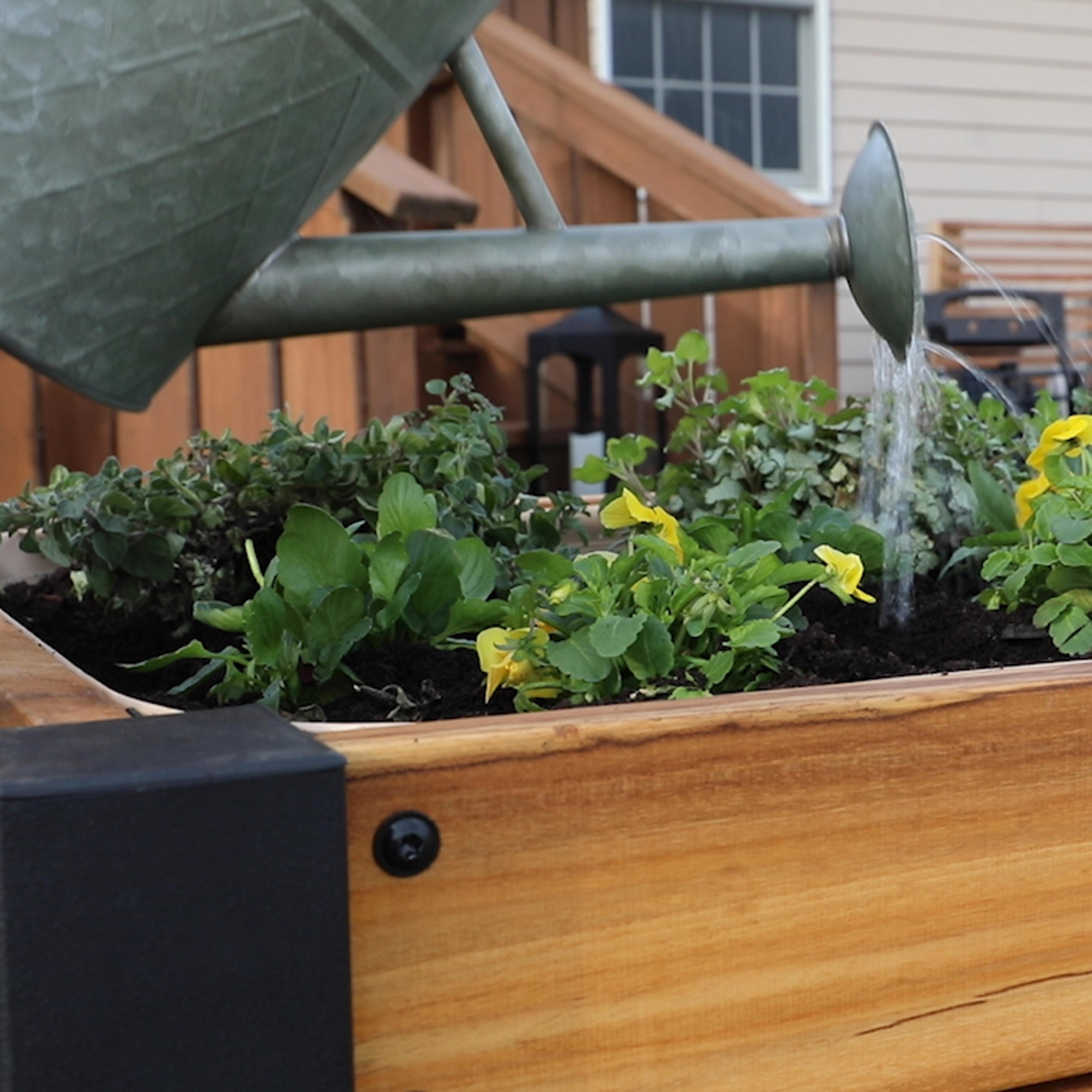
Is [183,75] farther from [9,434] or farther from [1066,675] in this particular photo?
[9,434]

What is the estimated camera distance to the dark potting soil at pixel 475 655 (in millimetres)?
796

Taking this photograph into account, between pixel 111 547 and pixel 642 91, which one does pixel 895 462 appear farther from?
pixel 642 91

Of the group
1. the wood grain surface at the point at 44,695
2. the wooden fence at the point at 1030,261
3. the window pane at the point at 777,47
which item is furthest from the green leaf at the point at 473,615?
the window pane at the point at 777,47

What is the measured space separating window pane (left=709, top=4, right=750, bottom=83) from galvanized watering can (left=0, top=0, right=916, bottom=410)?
498cm

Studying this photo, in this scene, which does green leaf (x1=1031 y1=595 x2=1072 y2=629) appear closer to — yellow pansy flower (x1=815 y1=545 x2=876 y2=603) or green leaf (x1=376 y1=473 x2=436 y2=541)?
yellow pansy flower (x1=815 y1=545 x2=876 y2=603)

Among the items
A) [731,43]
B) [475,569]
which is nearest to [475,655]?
[475,569]

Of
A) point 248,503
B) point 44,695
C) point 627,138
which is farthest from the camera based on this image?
point 627,138

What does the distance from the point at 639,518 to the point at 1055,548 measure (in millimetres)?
255

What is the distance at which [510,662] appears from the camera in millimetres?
762

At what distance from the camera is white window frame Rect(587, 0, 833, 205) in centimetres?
A: 557

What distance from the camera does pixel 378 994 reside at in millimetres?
541

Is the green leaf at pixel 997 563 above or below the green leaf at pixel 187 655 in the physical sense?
above

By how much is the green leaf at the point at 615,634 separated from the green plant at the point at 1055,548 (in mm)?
280

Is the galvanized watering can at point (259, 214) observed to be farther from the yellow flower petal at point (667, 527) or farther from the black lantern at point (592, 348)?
the black lantern at point (592, 348)
